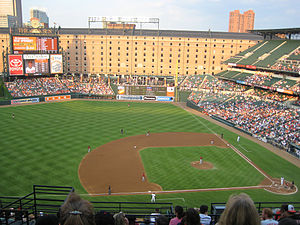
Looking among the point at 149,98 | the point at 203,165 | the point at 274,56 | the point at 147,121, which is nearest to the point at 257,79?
the point at 274,56

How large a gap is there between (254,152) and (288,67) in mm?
28725

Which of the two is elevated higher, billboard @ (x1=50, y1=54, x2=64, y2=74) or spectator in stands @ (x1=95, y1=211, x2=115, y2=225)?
billboard @ (x1=50, y1=54, x2=64, y2=74)

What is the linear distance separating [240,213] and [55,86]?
260 ft

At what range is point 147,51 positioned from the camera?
316 feet

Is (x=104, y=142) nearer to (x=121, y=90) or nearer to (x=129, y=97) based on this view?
(x=129, y=97)

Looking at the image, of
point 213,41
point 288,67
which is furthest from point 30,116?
point 213,41

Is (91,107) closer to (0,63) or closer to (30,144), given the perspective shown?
(30,144)

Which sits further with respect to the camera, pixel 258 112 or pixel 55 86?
pixel 55 86

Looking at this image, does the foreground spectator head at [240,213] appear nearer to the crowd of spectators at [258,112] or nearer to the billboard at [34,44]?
the crowd of spectators at [258,112]

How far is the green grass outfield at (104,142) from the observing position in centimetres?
2662

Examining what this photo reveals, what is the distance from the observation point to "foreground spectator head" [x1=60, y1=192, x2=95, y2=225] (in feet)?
13.6

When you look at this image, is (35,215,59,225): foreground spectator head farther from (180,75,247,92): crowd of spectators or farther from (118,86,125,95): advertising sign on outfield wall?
(118,86,125,95): advertising sign on outfield wall

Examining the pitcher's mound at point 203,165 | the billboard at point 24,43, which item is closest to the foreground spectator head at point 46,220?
the pitcher's mound at point 203,165

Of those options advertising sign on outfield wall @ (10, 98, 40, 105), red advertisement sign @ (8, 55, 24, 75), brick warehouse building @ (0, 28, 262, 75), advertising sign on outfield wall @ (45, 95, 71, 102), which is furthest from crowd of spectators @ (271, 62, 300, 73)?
red advertisement sign @ (8, 55, 24, 75)
